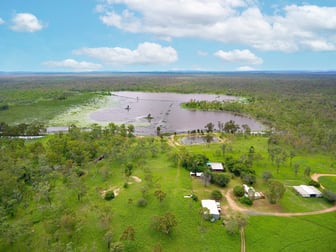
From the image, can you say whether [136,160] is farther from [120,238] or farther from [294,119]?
[294,119]

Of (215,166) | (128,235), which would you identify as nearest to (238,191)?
(215,166)

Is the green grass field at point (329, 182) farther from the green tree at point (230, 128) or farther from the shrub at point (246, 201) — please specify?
the green tree at point (230, 128)

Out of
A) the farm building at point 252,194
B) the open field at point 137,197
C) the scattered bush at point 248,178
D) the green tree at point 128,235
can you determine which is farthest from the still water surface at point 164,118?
the green tree at point 128,235

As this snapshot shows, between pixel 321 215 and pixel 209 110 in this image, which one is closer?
pixel 321 215

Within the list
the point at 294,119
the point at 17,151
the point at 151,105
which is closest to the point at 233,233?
the point at 17,151

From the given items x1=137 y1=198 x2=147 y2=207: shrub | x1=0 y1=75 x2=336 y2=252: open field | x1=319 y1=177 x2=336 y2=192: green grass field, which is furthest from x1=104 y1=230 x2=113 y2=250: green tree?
x1=319 y1=177 x2=336 y2=192: green grass field

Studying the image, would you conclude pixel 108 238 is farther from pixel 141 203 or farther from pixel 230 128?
pixel 230 128

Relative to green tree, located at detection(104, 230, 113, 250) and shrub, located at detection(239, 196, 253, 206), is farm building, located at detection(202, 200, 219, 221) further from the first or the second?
green tree, located at detection(104, 230, 113, 250)
